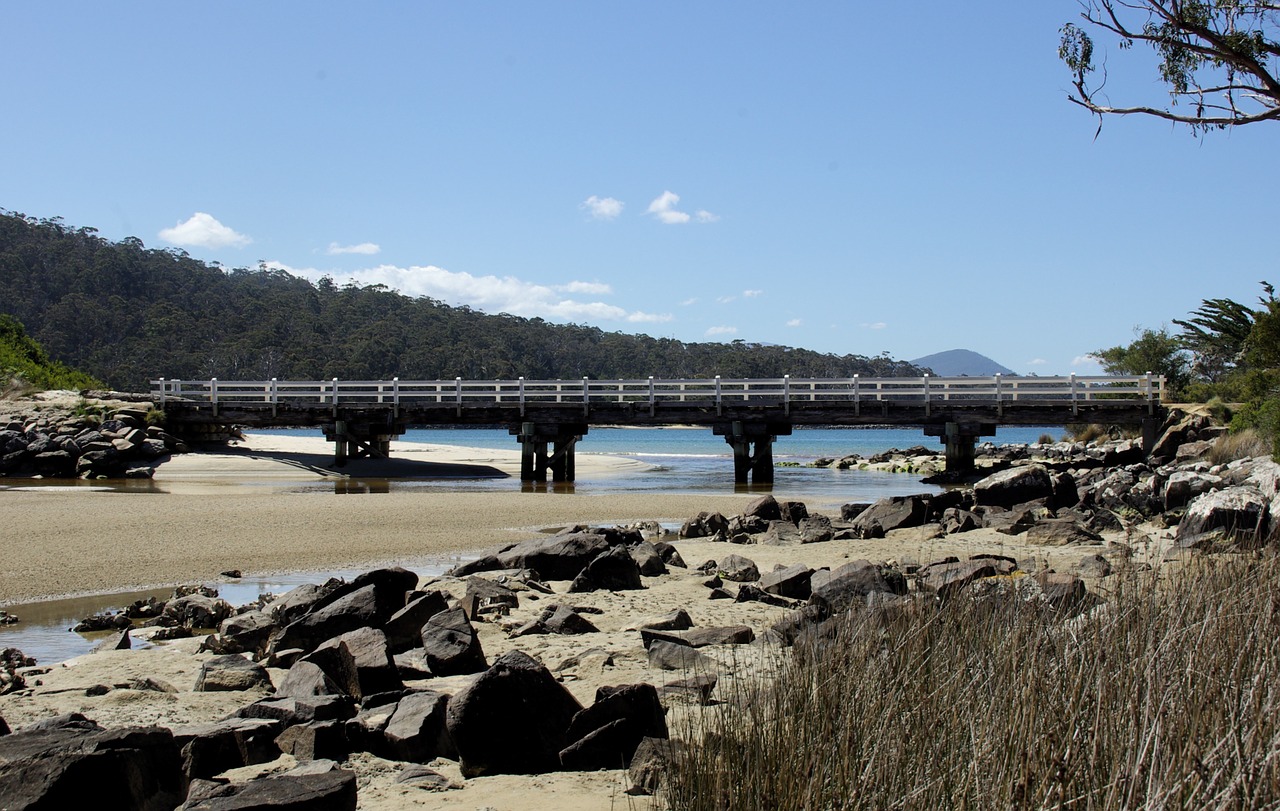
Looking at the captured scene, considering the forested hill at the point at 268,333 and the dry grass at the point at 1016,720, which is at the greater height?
the forested hill at the point at 268,333

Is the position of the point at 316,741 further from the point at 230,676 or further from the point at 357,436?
the point at 357,436

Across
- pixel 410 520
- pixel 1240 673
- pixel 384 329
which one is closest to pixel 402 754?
pixel 1240 673

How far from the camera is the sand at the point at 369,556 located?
20.8ft

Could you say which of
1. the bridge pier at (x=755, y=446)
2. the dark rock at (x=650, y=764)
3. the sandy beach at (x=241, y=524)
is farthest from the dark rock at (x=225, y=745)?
the bridge pier at (x=755, y=446)

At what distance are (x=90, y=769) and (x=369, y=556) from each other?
10.1 m

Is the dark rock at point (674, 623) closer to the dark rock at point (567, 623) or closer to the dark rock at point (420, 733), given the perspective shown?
the dark rock at point (567, 623)

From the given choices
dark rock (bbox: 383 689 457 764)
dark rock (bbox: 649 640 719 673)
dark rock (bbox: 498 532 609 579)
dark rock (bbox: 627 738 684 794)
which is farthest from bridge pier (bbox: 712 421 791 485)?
dark rock (bbox: 627 738 684 794)

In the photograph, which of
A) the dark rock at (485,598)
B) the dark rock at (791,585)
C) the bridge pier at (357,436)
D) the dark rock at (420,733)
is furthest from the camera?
the bridge pier at (357,436)

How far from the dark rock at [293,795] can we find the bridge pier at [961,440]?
30.5 meters

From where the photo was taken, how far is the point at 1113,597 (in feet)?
21.7

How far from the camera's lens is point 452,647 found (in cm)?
753

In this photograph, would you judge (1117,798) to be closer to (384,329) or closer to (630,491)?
(630,491)

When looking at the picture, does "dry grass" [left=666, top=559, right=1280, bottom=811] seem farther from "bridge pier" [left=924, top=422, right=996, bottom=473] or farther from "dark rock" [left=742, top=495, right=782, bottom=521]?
"bridge pier" [left=924, top=422, right=996, bottom=473]

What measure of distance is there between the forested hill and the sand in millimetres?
79255
